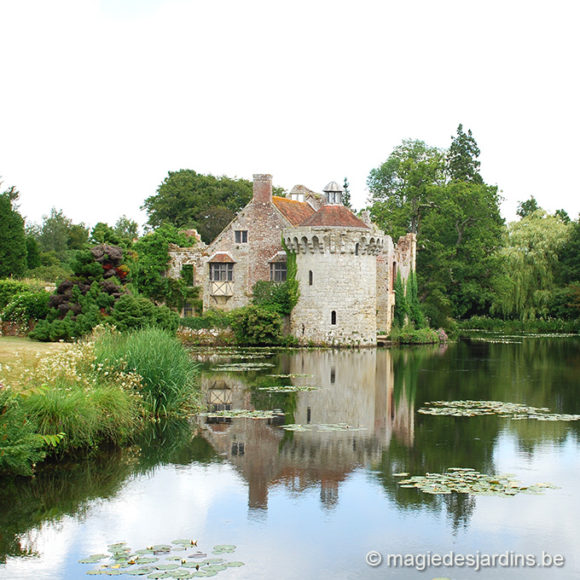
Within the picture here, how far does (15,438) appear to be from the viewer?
1098 cm

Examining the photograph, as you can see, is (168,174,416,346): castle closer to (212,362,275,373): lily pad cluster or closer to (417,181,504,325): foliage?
(417,181,504,325): foliage

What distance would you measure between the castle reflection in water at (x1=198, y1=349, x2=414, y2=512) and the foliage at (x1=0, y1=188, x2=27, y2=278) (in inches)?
942

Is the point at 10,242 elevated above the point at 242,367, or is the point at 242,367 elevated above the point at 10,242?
the point at 10,242

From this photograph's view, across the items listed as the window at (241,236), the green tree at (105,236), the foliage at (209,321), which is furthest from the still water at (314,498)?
the window at (241,236)

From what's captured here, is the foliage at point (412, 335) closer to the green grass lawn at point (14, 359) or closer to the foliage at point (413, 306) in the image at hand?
the foliage at point (413, 306)

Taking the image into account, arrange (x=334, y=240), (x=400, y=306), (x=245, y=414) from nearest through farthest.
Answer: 1. (x=245, y=414)
2. (x=334, y=240)
3. (x=400, y=306)

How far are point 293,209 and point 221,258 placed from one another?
15.7 ft

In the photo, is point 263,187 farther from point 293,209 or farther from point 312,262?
point 312,262

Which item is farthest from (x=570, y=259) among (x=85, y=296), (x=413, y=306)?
(x=85, y=296)

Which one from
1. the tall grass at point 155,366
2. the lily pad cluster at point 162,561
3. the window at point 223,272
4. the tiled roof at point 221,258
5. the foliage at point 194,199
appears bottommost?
the lily pad cluster at point 162,561

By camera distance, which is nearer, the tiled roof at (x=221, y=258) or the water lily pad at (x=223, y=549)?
the water lily pad at (x=223, y=549)

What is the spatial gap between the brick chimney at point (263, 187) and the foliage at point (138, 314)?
15.4 meters

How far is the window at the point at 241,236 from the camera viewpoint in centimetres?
4188

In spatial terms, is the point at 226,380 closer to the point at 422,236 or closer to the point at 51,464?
the point at 51,464
